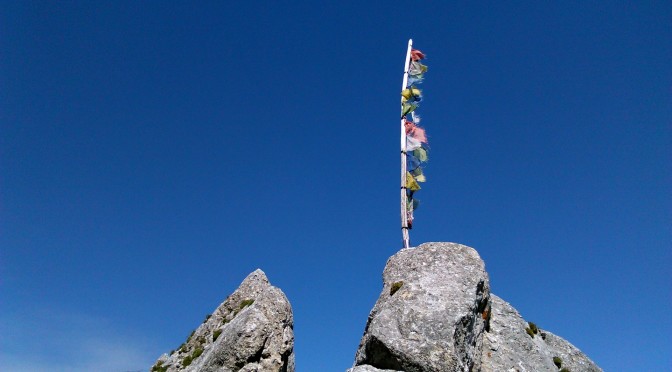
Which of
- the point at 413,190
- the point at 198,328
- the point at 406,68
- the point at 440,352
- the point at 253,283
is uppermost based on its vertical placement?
the point at 406,68

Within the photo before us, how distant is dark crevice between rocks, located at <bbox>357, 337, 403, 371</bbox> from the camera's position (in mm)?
20484

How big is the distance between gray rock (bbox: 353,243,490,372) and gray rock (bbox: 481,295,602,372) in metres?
0.91

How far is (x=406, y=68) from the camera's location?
1352 inches

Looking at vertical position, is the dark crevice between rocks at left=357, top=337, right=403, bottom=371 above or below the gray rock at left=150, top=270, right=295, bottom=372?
below

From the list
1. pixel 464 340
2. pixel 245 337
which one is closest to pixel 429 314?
pixel 464 340

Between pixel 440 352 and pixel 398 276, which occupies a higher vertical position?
pixel 398 276

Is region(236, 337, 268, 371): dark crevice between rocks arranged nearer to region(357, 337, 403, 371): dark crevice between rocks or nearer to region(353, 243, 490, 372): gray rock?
region(353, 243, 490, 372): gray rock

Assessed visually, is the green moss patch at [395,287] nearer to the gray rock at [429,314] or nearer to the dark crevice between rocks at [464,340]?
the gray rock at [429,314]

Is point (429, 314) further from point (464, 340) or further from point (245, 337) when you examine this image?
point (245, 337)

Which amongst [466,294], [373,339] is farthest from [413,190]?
[373,339]

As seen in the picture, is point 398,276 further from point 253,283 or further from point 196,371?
point 196,371

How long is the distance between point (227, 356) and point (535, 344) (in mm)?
14319

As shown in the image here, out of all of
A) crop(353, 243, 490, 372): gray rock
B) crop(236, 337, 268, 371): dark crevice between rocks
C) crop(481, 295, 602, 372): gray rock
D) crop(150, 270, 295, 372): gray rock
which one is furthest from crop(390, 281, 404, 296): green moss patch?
crop(236, 337, 268, 371): dark crevice between rocks

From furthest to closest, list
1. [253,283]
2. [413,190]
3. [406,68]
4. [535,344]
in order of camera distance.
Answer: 1. [406,68]
2. [413,190]
3. [253,283]
4. [535,344]
